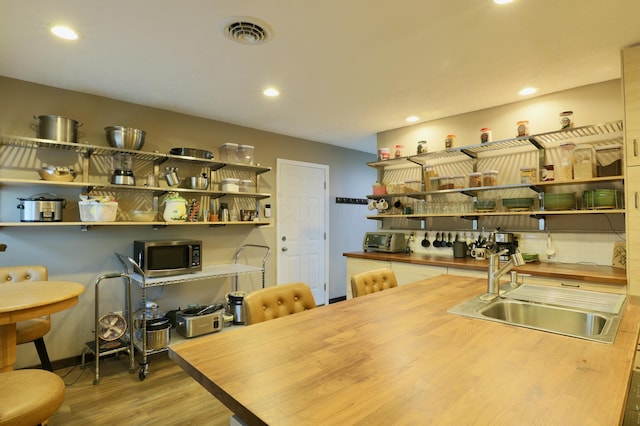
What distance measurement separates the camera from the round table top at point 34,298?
66.0 inches

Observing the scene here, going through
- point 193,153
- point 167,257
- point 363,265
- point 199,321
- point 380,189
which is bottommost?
point 199,321

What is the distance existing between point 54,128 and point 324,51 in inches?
86.2

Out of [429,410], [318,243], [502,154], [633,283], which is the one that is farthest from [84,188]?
[633,283]

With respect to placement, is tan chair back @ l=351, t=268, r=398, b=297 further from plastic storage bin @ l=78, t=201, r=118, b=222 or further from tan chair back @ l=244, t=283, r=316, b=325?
plastic storage bin @ l=78, t=201, r=118, b=222

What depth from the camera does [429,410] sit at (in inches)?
28.2

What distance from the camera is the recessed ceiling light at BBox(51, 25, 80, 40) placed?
2023mm

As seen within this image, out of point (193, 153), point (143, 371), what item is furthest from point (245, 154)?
point (143, 371)

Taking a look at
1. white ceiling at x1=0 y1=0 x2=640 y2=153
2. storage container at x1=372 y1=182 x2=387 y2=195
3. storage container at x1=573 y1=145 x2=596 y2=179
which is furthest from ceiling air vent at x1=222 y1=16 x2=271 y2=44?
storage container at x1=573 y1=145 x2=596 y2=179

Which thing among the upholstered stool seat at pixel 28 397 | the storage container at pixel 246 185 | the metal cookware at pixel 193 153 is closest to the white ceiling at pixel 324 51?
the metal cookware at pixel 193 153

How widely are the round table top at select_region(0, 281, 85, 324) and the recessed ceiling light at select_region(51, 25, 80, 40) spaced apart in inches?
60.9

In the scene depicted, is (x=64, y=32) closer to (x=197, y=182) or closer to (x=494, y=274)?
(x=197, y=182)

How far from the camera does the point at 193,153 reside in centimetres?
340

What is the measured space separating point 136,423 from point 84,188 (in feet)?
6.43

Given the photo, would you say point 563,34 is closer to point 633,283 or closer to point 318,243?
point 633,283
